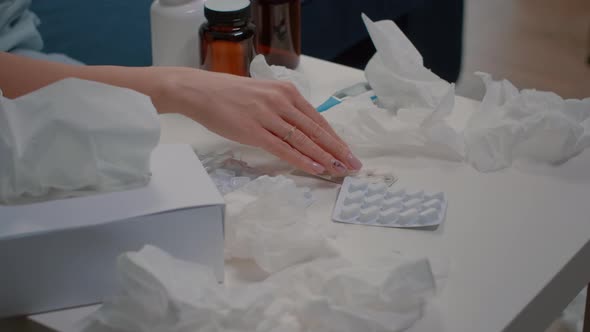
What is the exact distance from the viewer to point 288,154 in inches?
36.6

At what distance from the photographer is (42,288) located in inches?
28.3

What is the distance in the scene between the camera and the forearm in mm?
961

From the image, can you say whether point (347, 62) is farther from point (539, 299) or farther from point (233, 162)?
point (539, 299)

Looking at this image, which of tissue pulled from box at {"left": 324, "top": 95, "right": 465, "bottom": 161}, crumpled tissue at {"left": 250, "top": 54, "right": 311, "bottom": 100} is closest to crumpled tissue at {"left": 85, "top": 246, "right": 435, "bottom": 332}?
tissue pulled from box at {"left": 324, "top": 95, "right": 465, "bottom": 161}

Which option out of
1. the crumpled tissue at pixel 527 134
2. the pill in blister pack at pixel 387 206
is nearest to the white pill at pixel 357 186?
the pill in blister pack at pixel 387 206

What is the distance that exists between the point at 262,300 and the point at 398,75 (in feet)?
1.52

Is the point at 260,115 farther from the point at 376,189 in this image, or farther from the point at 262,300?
the point at 262,300

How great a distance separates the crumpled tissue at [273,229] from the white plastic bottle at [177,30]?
0.35 meters

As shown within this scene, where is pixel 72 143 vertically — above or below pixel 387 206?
above

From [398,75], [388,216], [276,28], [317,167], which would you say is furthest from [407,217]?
[276,28]

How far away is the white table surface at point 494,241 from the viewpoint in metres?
0.73

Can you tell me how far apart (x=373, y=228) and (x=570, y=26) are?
2.21 metres

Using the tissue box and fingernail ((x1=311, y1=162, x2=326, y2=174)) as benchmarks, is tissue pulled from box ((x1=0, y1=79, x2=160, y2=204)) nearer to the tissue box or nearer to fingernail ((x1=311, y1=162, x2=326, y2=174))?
the tissue box

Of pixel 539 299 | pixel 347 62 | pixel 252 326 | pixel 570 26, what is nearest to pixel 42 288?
pixel 252 326
